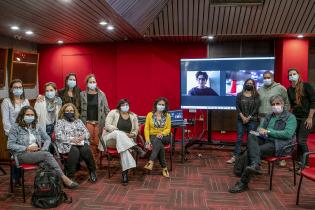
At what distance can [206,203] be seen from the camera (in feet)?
12.4

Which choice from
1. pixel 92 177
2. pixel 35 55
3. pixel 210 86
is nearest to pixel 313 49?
pixel 210 86

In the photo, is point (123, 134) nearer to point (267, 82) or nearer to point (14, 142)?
point (14, 142)

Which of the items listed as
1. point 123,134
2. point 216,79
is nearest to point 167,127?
point 123,134

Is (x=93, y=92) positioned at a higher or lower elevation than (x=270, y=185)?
higher

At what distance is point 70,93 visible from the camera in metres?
5.06

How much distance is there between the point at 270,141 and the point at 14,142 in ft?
10.9

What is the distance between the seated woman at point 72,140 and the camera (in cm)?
442

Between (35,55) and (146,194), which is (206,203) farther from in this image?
(35,55)

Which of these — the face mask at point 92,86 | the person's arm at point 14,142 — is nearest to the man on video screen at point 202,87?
the face mask at point 92,86

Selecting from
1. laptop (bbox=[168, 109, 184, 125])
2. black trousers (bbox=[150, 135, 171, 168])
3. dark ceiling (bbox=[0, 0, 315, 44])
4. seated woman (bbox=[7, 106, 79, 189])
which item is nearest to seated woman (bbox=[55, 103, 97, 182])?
seated woman (bbox=[7, 106, 79, 189])

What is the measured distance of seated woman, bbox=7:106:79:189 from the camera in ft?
12.8

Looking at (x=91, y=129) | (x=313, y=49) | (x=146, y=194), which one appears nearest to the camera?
(x=146, y=194)

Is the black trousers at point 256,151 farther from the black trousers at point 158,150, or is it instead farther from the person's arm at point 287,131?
the black trousers at point 158,150

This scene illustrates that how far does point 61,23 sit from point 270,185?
4036 mm
